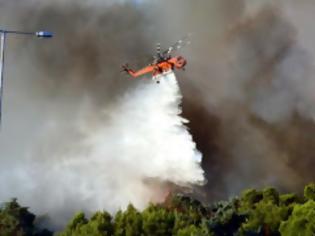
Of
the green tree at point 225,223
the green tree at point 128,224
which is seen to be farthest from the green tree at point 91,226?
the green tree at point 225,223

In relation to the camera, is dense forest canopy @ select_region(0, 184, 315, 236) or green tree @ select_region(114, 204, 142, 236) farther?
green tree @ select_region(114, 204, 142, 236)

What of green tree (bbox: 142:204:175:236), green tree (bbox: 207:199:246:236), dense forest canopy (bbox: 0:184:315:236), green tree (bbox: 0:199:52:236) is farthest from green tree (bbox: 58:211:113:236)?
green tree (bbox: 207:199:246:236)

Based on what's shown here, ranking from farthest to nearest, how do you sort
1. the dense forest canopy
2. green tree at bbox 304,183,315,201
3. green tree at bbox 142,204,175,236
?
green tree at bbox 304,183,315,201 < green tree at bbox 142,204,175,236 < the dense forest canopy

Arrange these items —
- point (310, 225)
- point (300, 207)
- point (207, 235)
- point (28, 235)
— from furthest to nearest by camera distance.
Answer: point (28, 235), point (300, 207), point (310, 225), point (207, 235)

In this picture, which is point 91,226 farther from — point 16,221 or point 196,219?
point 16,221

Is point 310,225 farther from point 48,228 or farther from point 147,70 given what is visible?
point 48,228

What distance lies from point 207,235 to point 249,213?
19492mm

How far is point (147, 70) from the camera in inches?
4779

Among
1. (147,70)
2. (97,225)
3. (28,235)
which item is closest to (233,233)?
(97,225)

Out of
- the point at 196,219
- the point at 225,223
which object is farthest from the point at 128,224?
the point at 225,223

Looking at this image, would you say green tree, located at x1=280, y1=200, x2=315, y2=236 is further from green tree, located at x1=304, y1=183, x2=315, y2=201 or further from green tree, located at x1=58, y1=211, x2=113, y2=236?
green tree, located at x1=58, y1=211, x2=113, y2=236

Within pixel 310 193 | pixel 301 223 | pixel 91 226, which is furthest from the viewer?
pixel 310 193

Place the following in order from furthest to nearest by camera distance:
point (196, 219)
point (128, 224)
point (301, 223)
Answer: point (196, 219), point (128, 224), point (301, 223)

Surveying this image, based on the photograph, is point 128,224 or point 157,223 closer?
point 157,223
